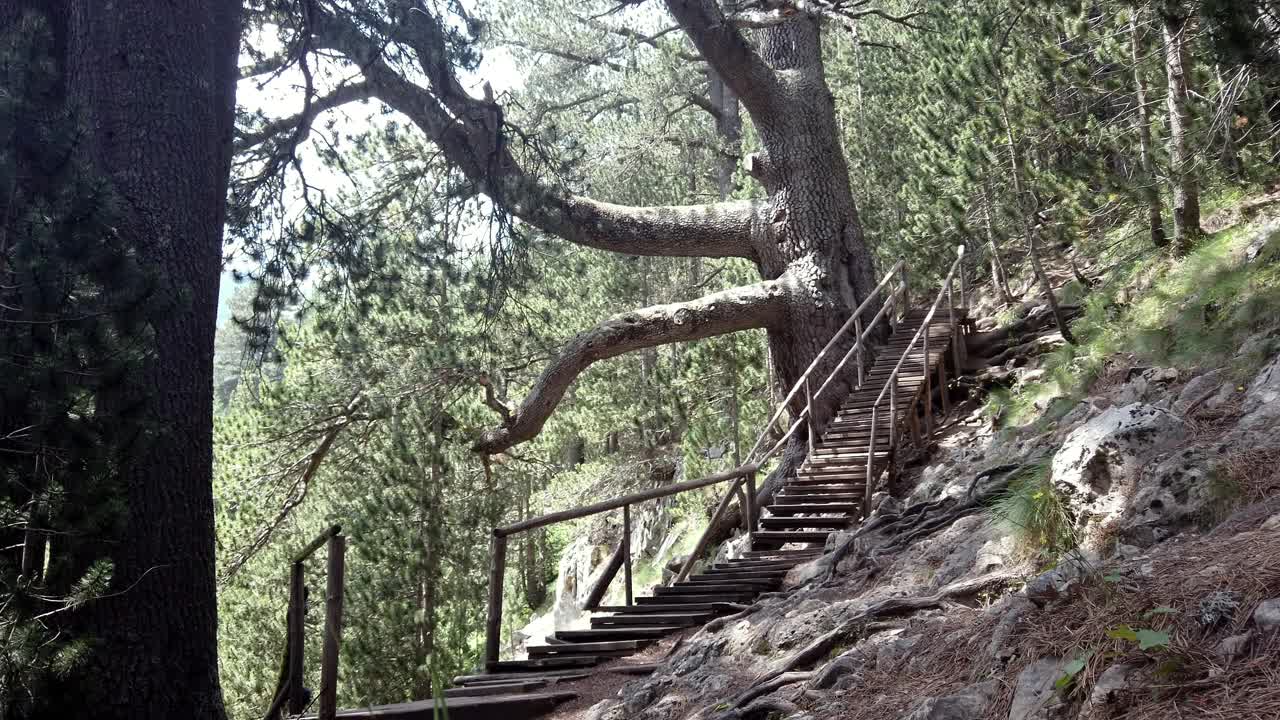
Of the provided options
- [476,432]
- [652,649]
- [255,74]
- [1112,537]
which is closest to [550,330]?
[476,432]

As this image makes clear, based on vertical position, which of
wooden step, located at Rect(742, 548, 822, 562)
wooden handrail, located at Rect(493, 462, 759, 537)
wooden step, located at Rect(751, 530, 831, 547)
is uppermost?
wooden handrail, located at Rect(493, 462, 759, 537)

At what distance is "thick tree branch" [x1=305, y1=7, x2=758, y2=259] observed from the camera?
23.3 feet

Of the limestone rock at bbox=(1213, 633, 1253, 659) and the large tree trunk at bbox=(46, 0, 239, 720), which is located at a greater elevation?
the large tree trunk at bbox=(46, 0, 239, 720)

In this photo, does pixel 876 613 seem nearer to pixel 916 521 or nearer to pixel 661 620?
pixel 916 521

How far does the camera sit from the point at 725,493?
1180 centimetres

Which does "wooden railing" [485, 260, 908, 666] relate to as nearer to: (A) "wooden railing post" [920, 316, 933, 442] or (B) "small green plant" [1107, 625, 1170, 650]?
(A) "wooden railing post" [920, 316, 933, 442]

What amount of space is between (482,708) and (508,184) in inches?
173

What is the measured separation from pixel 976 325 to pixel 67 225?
13.0 m

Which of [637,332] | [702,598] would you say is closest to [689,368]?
[637,332]

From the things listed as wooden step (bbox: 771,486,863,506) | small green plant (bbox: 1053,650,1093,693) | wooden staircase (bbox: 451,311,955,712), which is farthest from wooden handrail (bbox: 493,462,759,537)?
small green plant (bbox: 1053,650,1093,693)

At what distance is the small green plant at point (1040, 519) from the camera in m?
4.63

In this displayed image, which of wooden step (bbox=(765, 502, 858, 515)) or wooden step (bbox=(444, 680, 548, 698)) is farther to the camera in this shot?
wooden step (bbox=(765, 502, 858, 515))

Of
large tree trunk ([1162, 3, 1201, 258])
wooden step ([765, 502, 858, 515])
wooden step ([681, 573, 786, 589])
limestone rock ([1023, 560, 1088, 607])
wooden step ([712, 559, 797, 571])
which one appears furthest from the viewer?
wooden step ([765, 502, 858, 515])

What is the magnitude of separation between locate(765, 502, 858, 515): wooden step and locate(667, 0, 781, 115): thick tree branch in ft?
18.1
